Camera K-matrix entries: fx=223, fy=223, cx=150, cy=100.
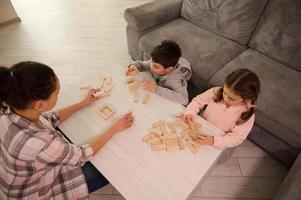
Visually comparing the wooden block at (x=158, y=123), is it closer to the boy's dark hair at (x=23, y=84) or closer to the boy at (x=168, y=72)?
the boy at (x=168, y=72)

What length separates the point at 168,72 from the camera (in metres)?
1.54

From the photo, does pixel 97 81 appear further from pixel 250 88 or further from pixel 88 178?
pixel 250 88

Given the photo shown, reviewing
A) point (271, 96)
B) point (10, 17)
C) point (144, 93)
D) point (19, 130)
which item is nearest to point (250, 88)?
point (271, 96)

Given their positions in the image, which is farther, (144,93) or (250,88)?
(144,93)

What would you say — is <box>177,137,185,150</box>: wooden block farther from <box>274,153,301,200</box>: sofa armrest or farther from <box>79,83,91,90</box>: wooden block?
<box>79,83,91,90</box>: wooden block

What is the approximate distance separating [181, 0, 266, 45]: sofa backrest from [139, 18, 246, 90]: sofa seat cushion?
6 cm

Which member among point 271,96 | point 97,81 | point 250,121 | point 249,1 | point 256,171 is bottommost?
point 256,171

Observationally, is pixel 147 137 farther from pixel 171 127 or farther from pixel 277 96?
pixel 277 96

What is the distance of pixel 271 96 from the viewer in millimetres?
1525

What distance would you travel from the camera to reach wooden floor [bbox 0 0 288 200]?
1.56 m

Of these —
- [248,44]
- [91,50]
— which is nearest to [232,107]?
[248,44]

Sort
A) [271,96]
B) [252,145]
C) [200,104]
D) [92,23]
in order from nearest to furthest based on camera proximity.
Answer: [200,104]
[271,96]
[252,145]
[92,23]


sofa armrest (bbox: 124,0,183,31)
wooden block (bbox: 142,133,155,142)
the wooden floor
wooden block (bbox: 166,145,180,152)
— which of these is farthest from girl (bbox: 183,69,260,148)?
sofa armrest (bbox: 124,0,183,31)

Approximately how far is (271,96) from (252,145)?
473 millimetres
